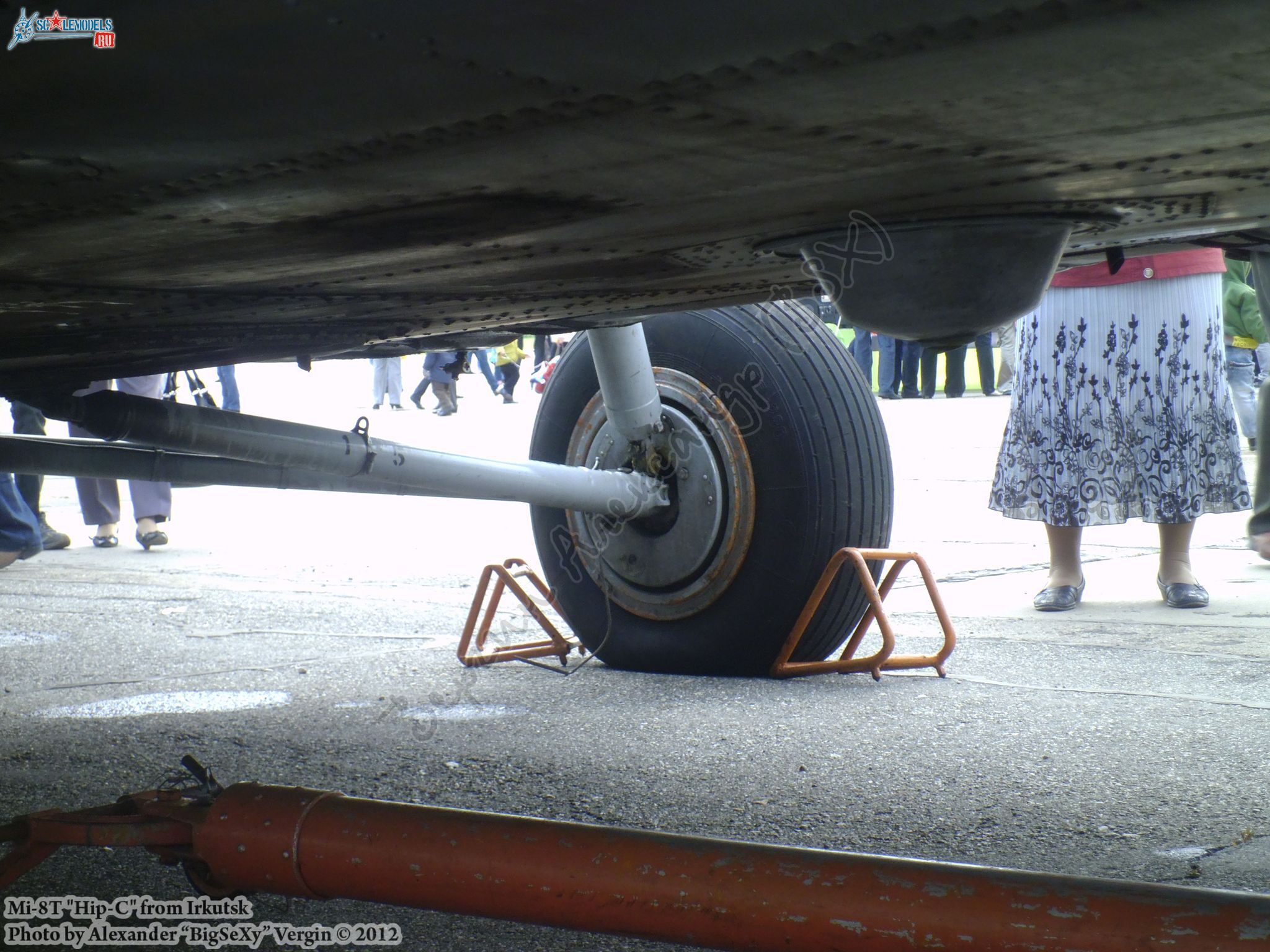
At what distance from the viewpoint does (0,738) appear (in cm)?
263

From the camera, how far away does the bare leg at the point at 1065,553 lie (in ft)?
13.0

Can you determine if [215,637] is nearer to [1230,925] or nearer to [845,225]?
[845,225]

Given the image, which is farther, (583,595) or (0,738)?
(583,595)

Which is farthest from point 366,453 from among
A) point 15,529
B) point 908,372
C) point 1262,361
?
point 908,372

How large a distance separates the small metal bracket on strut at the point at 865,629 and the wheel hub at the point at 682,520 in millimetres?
192

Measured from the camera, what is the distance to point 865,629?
309 cm

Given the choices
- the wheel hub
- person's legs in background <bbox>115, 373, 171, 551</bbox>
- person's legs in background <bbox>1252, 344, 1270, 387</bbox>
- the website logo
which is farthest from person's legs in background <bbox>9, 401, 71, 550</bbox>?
person's legs in background <bbox>1252, 344, 1270, 387</bbox>

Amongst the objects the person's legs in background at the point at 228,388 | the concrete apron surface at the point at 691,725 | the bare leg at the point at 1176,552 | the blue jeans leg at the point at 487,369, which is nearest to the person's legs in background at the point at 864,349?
the person's legs in background at the point at 228,388

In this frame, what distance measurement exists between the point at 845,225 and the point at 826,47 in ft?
1.80

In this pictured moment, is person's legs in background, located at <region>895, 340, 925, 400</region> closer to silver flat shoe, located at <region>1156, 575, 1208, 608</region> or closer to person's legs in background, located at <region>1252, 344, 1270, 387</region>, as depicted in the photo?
person's legs in background, located at <region>1252, 344, 1270, 387</region>

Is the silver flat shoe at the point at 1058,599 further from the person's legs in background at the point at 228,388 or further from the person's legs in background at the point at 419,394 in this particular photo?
the person's legs in background at the point at 419,394

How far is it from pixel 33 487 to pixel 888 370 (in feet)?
37.5

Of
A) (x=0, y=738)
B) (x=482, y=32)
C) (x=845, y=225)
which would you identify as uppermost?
(x=482, y=32)

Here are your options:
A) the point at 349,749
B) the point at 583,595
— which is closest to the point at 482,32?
the point at 349,749
